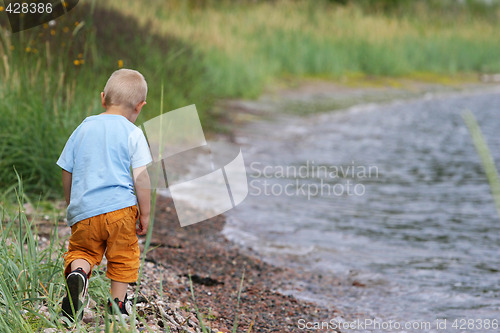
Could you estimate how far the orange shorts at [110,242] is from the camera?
2.86 meters

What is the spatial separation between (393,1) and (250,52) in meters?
15.7

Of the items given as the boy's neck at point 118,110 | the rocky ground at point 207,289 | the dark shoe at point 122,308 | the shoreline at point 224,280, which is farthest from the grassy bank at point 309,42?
the dark shoe at point 122,308

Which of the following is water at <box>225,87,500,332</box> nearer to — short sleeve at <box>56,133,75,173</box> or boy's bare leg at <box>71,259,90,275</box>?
boy's bare leg at <box>71,259,90,275</box>

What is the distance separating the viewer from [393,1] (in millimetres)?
29000

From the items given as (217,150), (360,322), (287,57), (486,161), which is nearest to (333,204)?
(217,150)

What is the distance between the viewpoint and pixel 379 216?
6.57 m

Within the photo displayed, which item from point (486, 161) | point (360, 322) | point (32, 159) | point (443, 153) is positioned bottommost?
point (443, 153)

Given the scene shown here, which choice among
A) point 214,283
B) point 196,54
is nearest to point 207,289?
point 214,283

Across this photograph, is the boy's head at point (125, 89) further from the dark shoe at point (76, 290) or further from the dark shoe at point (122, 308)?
the dark shoe at point (122, 308)

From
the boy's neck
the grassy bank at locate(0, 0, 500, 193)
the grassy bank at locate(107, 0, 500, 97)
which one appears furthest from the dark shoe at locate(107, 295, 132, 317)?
the grassy bank at locate(107, 0, 500, 97)

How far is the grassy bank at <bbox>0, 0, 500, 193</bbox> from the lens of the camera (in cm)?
532

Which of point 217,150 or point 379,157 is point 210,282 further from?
point 379,157

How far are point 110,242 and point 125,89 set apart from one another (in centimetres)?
67

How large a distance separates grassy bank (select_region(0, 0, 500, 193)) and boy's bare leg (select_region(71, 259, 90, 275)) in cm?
128
